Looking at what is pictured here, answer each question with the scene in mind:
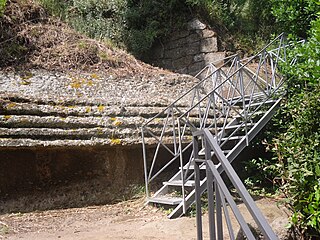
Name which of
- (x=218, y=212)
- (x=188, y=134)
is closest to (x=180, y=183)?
(x=188, y=134)

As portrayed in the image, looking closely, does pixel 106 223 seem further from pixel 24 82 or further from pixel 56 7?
pixel 56 7

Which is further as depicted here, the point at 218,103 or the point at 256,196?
Result: the point at 218,103

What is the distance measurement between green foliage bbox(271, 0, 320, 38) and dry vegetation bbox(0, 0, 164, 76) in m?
2.70

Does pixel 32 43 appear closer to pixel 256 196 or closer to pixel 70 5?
pixel 70 5

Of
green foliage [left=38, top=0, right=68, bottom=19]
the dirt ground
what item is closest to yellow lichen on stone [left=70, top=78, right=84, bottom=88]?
the dirt ground

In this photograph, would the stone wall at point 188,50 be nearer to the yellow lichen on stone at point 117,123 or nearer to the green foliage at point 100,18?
the green foliage at point 100,18

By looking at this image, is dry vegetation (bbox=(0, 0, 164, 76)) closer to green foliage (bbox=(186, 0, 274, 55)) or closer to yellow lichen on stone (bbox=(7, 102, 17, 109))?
yellow lichen on stone (bbox=(7, 102, 17, 109))

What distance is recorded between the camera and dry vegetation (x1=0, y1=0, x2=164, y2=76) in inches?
237

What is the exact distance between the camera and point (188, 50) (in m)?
8.34

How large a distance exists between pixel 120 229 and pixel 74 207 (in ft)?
3.40

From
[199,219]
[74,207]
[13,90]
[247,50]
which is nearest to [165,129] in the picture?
[74,207]

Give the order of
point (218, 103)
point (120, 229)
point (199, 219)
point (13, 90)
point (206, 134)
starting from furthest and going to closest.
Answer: point (218, 103) → point (13, 90) → point (120, 229) → point (199, 219) → point (206, 134)

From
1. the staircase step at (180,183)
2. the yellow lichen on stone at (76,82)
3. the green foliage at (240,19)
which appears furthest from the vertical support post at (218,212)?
the green foliage at (240,19)

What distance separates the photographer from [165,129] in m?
4.95
